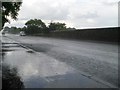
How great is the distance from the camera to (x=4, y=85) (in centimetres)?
786

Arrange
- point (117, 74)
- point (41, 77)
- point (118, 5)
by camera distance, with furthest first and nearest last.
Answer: point (118, 5)
point (117, 74)
point (41, 77)

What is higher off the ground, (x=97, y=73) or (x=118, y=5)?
(x=118, y=5)

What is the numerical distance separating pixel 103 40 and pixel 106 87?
1140 inches

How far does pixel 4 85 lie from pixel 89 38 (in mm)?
34134

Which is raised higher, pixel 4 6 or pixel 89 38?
pixel 4 6

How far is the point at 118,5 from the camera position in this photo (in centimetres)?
3034

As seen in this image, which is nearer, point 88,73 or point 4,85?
point 4,85

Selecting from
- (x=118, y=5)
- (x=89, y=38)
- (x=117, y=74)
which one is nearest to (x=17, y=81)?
(x=117, y=74)

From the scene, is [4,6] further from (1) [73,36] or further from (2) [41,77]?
(1) [73,36]

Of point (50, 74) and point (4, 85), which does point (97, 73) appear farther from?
point (4, 85)

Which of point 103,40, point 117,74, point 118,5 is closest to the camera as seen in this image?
point 117,74

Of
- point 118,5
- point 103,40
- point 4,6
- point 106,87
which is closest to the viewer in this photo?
point 106,87

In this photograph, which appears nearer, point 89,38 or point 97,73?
point 97,73

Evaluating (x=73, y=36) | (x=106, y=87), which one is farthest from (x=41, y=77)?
(x=73, y=36)
